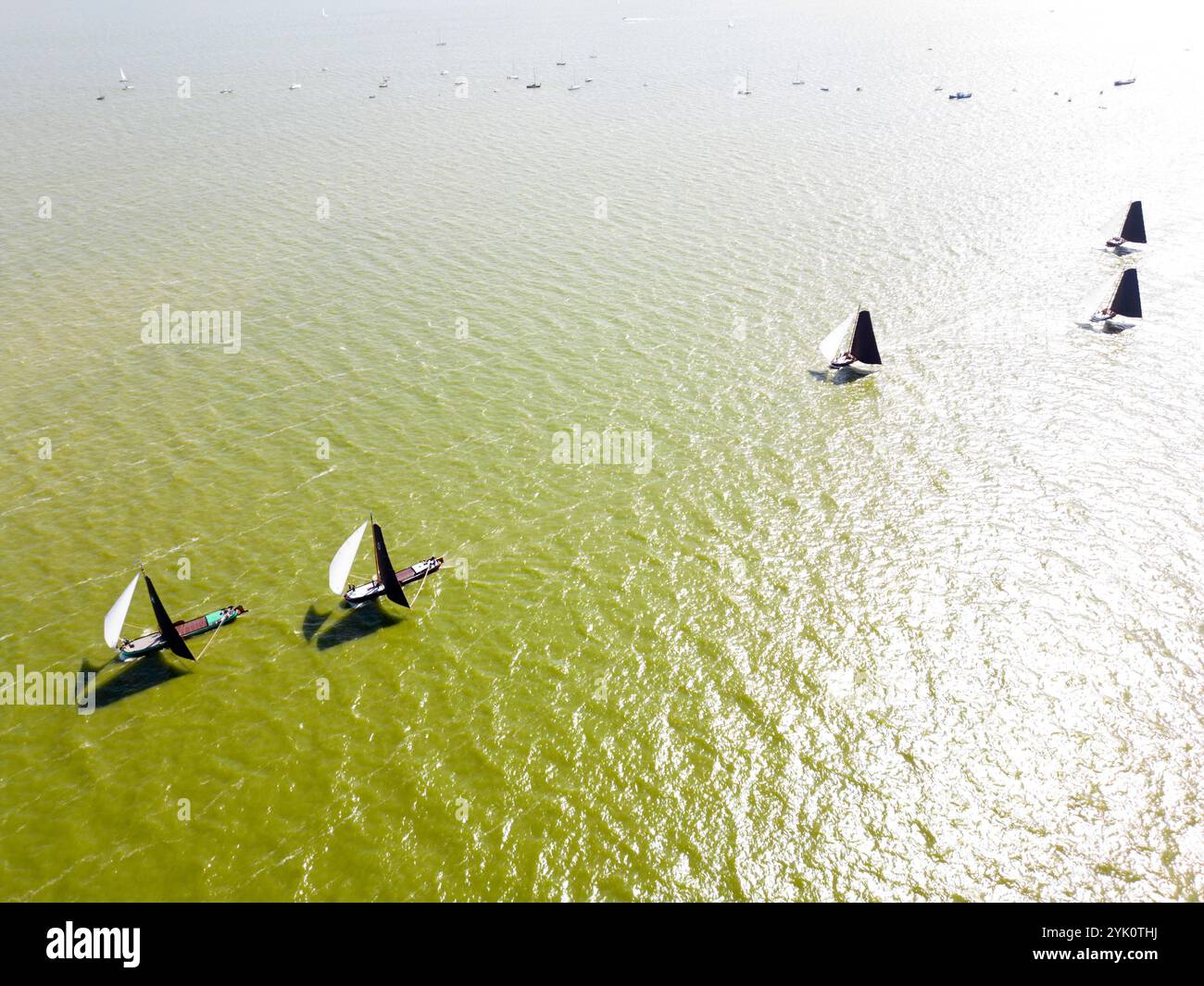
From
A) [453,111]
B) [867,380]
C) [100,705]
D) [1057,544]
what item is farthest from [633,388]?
[453,111]

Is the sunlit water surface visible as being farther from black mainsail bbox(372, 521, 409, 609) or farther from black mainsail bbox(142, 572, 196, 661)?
black mainsail bbox(372, 521, 409, 609)

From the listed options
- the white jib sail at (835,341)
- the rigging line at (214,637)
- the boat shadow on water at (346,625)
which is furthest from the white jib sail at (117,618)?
the white jib sail at (835,341)

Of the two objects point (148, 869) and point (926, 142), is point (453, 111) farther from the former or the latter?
point (148, 869)

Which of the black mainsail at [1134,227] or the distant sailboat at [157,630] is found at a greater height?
the black mainsail at [1134,227]

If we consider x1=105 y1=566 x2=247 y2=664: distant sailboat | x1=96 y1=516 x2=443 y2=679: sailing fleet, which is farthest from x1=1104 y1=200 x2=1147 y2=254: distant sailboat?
x1=105 y1=566 x2=247 y2=664: distant sailboat

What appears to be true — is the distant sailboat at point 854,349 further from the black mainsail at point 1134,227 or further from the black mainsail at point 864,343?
the black mainsail at point 1134,227

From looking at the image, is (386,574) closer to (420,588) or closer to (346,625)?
(420,588)
